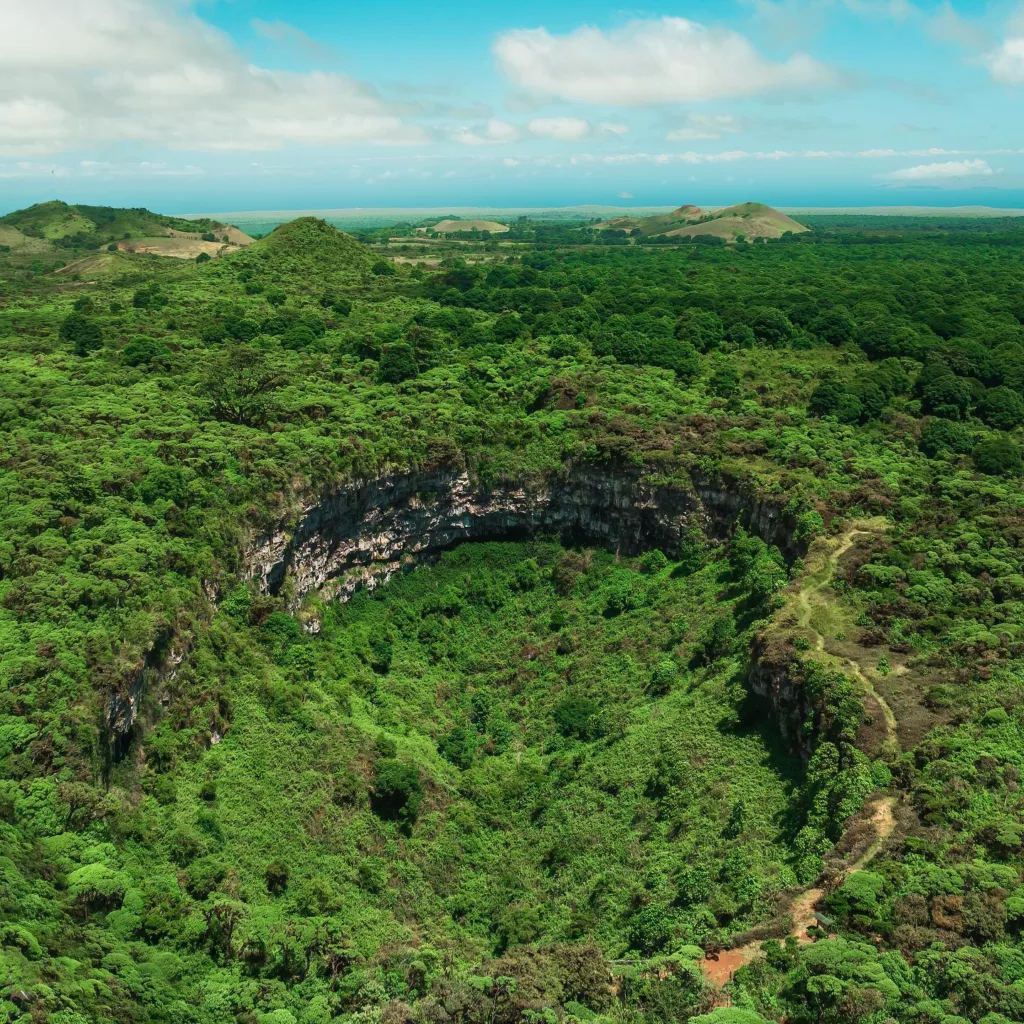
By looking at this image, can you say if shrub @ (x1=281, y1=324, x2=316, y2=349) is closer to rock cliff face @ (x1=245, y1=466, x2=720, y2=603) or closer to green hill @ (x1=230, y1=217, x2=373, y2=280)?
rock cliff face @ (x1=245, y1=466, x2=720, y2=603)

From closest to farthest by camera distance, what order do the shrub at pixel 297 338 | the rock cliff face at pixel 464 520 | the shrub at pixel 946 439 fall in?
the rock cliff face at pixel 464 520 → the shrub at pixel 946 439 → the shrub at pixel 297 338

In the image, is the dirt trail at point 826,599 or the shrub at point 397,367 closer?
the dirt trail at point 826,599

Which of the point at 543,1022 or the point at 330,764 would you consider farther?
the point at 330,764

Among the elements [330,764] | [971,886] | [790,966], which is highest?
[971,886]

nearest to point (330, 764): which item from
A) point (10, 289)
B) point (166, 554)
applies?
point (166, 554)

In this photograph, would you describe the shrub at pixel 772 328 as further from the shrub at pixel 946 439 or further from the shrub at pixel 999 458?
the shrub at pixel 999 458

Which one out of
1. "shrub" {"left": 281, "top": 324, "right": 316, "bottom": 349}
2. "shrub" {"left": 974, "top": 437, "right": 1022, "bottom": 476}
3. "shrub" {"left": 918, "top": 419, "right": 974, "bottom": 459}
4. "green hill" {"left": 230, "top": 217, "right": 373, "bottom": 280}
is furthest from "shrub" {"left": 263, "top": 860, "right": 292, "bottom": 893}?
"green hill" {"left": 230, "top": 217, "right": 373, "bottom": 280}

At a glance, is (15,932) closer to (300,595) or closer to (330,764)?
(330,764)

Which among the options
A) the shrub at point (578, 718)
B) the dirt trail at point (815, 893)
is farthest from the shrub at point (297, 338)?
the dirt trail at point (815, 893)
